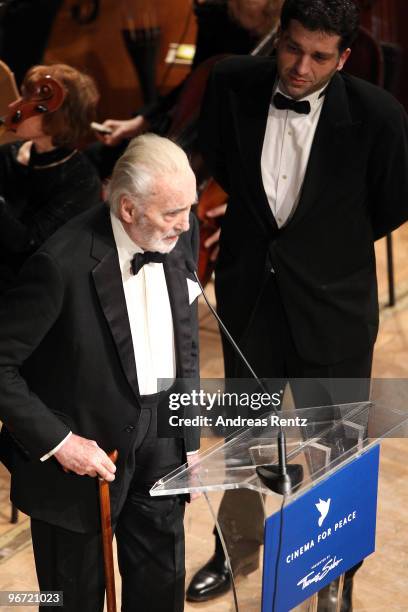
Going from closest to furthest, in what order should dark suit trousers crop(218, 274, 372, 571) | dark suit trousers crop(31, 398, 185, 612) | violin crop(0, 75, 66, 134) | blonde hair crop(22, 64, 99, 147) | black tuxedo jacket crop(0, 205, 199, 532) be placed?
1. black tuxedo jacket crop(0, 205, 199, 532)
2. dark suit trousers crop(31, 398, 185, 612)
3. dark suit trousers crop(218, 274, 372, 571)
4. violin crop(0, 75, 66, 134)
5. blonde hair crop(22, 64, 99, 147)

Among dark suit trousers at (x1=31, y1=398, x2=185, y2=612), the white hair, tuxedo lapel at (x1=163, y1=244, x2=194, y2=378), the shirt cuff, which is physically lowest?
dark suit trousers at (x1=31, y1=398, x2=185, y2=612)

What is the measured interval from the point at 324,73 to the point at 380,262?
314cm

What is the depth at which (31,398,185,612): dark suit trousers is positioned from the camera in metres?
2.70

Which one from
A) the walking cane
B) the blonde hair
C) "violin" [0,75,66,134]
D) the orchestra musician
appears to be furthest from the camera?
the orchestra musician

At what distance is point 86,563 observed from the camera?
2721 millimetres

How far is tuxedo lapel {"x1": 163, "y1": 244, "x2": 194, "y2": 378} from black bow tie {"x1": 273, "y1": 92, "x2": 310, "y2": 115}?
1.92 ft

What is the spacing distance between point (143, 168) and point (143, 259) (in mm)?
212

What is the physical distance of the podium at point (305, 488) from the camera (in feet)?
7.84

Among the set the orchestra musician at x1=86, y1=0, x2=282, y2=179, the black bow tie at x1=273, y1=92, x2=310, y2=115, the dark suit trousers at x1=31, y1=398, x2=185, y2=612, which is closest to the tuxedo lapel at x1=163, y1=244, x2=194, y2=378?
the dark suit trousers at x1=31, y1=398, x2=185, y2=612

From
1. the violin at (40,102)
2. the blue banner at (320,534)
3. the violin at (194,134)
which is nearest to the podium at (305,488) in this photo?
the blue banner at (320,534)

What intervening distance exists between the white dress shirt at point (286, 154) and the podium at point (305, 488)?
27.2 inches

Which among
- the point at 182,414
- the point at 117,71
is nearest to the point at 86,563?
the point at 182,414

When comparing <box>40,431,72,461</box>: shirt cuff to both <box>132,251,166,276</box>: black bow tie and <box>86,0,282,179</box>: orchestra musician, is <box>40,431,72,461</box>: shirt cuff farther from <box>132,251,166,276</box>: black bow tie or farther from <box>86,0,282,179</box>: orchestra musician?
<box>86,0,282,179</box>: orchestra musician

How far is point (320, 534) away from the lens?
8.13 ft
